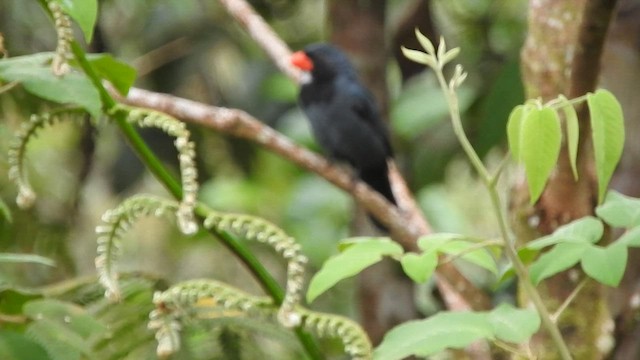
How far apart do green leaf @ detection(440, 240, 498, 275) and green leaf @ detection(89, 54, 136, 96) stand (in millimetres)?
336


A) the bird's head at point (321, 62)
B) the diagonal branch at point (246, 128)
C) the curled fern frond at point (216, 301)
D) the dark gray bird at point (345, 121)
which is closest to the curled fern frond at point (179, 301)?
the curled fern frond at point (216, 301)

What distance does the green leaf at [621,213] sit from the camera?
80 centimetres

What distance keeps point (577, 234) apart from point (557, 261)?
0.12 ft

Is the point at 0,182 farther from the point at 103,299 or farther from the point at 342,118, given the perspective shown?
the point at 342,118

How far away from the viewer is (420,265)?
29.5 inches

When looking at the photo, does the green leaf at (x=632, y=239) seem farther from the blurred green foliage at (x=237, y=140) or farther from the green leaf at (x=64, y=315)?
the blurred green foliage at (x=237, y=140)

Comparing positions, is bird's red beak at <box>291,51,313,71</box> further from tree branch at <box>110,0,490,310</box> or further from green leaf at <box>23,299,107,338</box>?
green leaf at <box>23,299,107,338</box>

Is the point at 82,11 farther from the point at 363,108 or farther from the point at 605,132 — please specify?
the point at 363,108

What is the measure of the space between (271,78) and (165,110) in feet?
3.72

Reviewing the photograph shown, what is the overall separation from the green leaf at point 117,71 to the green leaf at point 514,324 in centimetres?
40

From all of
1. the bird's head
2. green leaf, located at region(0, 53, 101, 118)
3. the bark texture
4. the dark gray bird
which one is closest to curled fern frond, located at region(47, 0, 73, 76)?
green leaf, located at region(0, 53, 101, 118)

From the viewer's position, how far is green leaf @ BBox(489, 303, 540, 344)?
748 mm

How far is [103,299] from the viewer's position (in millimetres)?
1133

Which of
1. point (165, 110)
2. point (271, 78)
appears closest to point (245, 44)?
point (271, 78)
